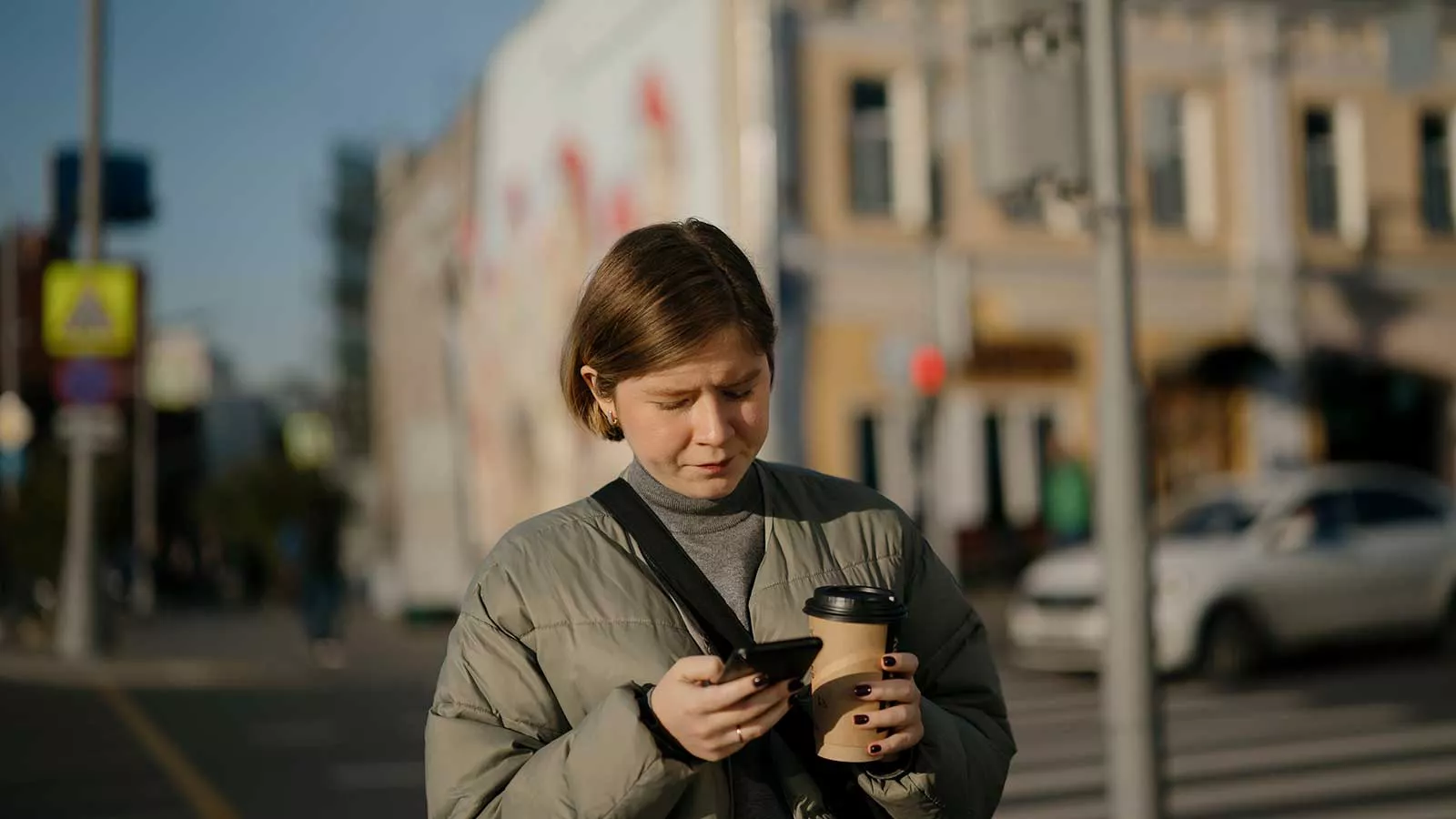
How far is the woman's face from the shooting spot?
218cm

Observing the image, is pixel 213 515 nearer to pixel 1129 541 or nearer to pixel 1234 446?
pixel 1234 446

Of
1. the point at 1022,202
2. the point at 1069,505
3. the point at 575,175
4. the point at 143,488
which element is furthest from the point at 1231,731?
the point at 143,488

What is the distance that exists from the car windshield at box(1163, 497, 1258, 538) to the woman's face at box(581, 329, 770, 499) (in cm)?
1299

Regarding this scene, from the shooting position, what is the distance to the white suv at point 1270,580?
13.8 m

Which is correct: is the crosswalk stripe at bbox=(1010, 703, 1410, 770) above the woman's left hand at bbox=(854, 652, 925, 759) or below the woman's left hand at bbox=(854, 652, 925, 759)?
below

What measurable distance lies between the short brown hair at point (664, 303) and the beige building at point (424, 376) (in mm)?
27193

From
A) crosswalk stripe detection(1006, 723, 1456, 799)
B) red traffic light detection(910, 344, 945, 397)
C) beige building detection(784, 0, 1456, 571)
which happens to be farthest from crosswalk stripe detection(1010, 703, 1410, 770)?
beige building detection(784, 0, 1456, 571)

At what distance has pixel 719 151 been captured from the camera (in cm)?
2253

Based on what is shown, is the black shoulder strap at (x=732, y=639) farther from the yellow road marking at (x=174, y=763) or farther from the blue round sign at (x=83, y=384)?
the blue round sign at (x=83, y=384)

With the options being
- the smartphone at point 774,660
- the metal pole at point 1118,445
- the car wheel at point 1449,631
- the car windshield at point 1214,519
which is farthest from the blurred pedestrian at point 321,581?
the smartphone at point 774,660

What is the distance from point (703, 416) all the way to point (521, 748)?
0.49 metres

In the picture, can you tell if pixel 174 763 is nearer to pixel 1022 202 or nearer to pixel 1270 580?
pixel 1022 202

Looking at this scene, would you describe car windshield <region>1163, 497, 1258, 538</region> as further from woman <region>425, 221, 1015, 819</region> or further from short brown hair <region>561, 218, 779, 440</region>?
short brown hair <region>561, 218, 779, 440</region>

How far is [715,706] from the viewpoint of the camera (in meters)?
1.91
